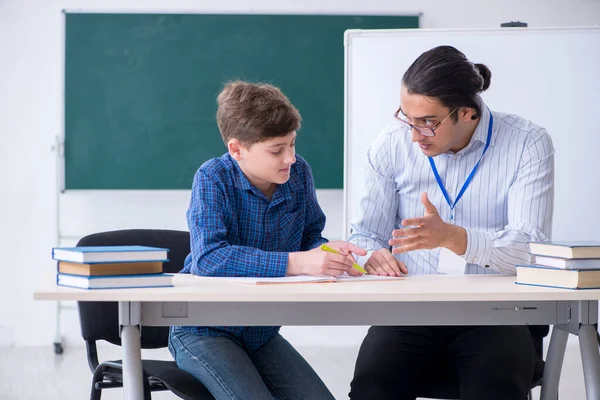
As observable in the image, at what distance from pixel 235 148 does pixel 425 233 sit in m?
0.53

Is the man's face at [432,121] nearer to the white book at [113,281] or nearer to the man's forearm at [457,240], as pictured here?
the man's forearm at [457,240]

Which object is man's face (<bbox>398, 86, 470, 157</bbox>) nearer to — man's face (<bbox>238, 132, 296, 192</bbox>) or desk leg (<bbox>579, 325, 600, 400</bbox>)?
man's face (<bbox>238, 132, 296, 192</bbox>)

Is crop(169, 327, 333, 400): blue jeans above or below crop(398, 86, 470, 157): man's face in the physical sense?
below

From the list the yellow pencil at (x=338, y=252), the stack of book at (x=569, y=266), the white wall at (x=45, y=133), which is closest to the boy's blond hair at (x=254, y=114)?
the yellow pencil at (x=338, y=252)

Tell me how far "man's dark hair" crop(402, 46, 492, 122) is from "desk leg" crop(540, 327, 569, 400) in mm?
639

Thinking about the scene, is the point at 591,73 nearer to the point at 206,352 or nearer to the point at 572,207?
the point at 572,207

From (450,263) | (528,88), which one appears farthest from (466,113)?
(528,88)

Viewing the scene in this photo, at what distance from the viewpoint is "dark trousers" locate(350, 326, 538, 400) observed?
68.1 inches

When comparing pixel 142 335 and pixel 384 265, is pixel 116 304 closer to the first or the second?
pixel 142 335

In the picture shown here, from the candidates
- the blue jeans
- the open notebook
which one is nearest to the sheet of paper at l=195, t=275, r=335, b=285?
the open notebook

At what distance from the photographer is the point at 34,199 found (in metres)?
4.46

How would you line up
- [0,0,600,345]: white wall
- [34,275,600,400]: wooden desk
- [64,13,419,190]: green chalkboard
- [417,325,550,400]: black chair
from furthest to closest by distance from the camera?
[0,0,600,345]: white wall → [64,13,419,190]: green chalkboard → [417,325,550,400]: black chair → [34,275,600,400]: wooden desk

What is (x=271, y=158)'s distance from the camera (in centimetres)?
186

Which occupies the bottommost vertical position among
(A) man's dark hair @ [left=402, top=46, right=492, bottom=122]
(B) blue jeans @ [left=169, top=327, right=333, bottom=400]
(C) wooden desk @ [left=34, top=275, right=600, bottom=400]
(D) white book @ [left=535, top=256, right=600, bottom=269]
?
(B) blue jeans @ [left=169, top=327, right=333, bottom=400]
